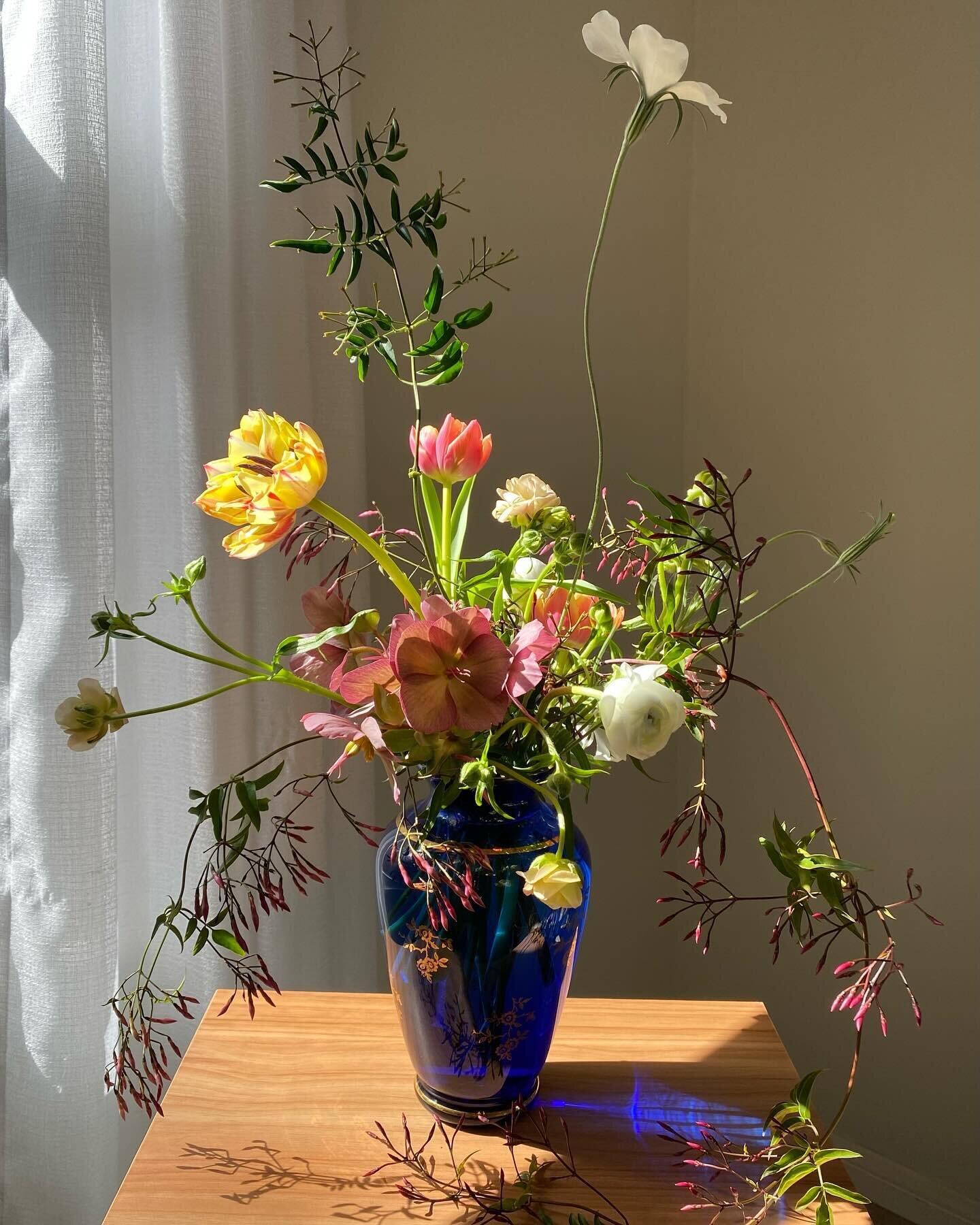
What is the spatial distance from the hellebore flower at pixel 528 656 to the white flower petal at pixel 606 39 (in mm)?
363

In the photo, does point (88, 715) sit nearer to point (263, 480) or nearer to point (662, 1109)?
point (263, 480)

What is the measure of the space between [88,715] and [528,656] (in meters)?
0.28

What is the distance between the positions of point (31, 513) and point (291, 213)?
46cm

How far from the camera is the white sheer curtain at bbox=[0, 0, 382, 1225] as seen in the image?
109 cm

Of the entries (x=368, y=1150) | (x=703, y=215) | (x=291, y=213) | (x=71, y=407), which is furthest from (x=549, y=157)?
(x=368, y=1150)

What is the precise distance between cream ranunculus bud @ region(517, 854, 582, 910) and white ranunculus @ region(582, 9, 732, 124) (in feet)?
1.55

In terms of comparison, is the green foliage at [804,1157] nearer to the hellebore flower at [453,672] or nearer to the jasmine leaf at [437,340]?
the hellebore flower at [453,672]

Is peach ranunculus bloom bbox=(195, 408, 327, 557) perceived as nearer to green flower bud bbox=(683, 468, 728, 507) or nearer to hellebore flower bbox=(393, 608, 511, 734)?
hellebore flower bbox=(393, 608, 511, 734)

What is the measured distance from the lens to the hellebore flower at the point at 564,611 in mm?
829

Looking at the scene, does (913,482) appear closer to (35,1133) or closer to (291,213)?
(291,213)

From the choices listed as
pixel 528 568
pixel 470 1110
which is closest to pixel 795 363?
pixel 528 568

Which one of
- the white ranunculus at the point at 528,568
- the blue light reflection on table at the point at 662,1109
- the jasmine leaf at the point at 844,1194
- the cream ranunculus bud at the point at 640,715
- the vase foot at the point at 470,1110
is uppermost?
the white ranunculus at the point at 528,568

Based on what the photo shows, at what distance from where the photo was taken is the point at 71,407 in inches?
43.1

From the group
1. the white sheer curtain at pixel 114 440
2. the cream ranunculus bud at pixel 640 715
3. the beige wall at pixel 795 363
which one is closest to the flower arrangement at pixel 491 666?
the cream ranunculus bud at pixel 640 715
